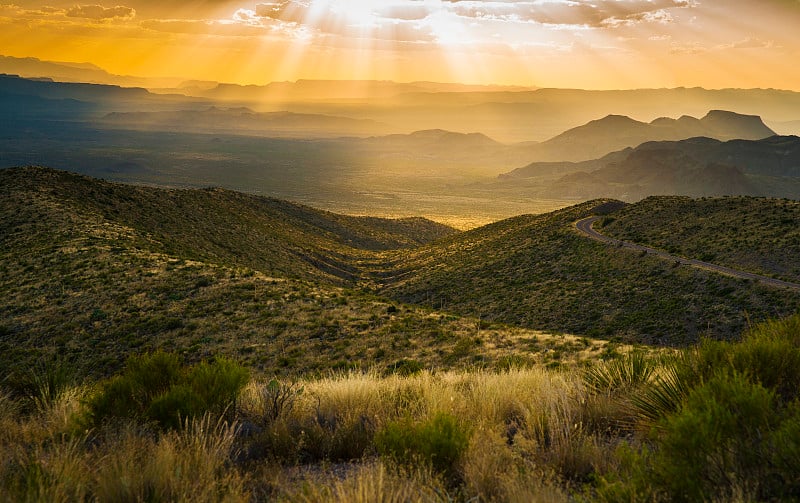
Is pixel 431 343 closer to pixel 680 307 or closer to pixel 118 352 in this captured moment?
pixel 118 352

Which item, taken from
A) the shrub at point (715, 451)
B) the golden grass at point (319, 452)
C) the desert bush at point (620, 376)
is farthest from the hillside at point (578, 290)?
the shrub at point (715, 451)

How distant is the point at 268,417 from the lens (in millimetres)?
6406

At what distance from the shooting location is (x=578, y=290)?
37.7 metres

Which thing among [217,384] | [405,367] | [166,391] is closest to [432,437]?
[217,384]

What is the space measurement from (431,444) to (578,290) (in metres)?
35.9

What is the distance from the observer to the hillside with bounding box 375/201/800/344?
91.1ft

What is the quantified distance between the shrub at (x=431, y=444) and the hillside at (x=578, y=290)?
1215 cm

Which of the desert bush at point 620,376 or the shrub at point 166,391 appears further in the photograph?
the desert bush at point 620,376

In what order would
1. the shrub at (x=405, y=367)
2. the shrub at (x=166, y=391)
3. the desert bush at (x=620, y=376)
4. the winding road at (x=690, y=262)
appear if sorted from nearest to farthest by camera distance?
the shrub at (x=166, y=391) → the desert bush at (x=620, y=376) → the shrub at (x=405, y=367) → the winding road at (x=690, y=262)

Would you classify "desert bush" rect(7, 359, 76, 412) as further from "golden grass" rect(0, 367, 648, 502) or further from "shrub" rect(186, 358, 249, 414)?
"shrub" rect(186, 358, 249, 414)

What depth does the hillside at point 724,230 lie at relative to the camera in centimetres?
3731

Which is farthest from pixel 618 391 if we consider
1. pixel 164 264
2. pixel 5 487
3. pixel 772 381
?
pixel 164 264

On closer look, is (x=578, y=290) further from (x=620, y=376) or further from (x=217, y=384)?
(x=217, y=384)

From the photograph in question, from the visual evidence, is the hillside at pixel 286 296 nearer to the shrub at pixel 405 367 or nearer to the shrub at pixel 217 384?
the shrub at pixel 405 367
